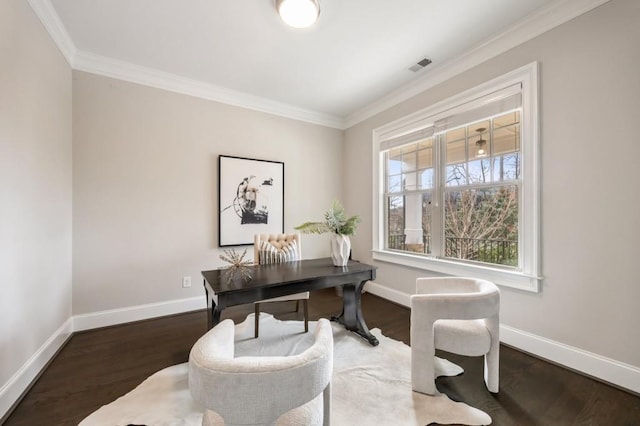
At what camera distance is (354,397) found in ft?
5.41

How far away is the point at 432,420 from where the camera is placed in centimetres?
146

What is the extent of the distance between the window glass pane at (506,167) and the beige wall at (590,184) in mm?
265

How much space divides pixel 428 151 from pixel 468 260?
1391 mm

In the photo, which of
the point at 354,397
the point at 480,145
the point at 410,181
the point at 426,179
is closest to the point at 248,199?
the point at 410,181

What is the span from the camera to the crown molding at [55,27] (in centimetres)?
193

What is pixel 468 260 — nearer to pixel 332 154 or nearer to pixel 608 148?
pixel 608 148

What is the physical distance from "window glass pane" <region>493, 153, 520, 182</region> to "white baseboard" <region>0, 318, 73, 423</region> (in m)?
4.06

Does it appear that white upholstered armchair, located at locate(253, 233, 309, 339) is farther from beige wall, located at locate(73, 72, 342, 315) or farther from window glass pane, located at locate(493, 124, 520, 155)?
window glass pane, located at locate(493, 124, 520, 155)

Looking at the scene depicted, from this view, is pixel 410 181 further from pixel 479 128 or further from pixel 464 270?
pixel 464 270

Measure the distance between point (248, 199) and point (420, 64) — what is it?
2.62m

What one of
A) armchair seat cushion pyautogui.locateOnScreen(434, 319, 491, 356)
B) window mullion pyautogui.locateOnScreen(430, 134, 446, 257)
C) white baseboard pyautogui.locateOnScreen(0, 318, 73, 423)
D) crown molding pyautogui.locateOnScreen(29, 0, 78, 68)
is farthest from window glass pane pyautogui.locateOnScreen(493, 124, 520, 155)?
white baseboard pyautogui.locateOnScreen(0, 318, 73, 423)

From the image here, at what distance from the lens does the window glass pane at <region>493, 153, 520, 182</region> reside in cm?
242

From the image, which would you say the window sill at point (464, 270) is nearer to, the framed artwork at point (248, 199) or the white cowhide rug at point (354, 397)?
the white cowhide rug at point (354, 397)

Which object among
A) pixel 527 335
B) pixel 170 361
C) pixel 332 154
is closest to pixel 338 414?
pixel 170 361
